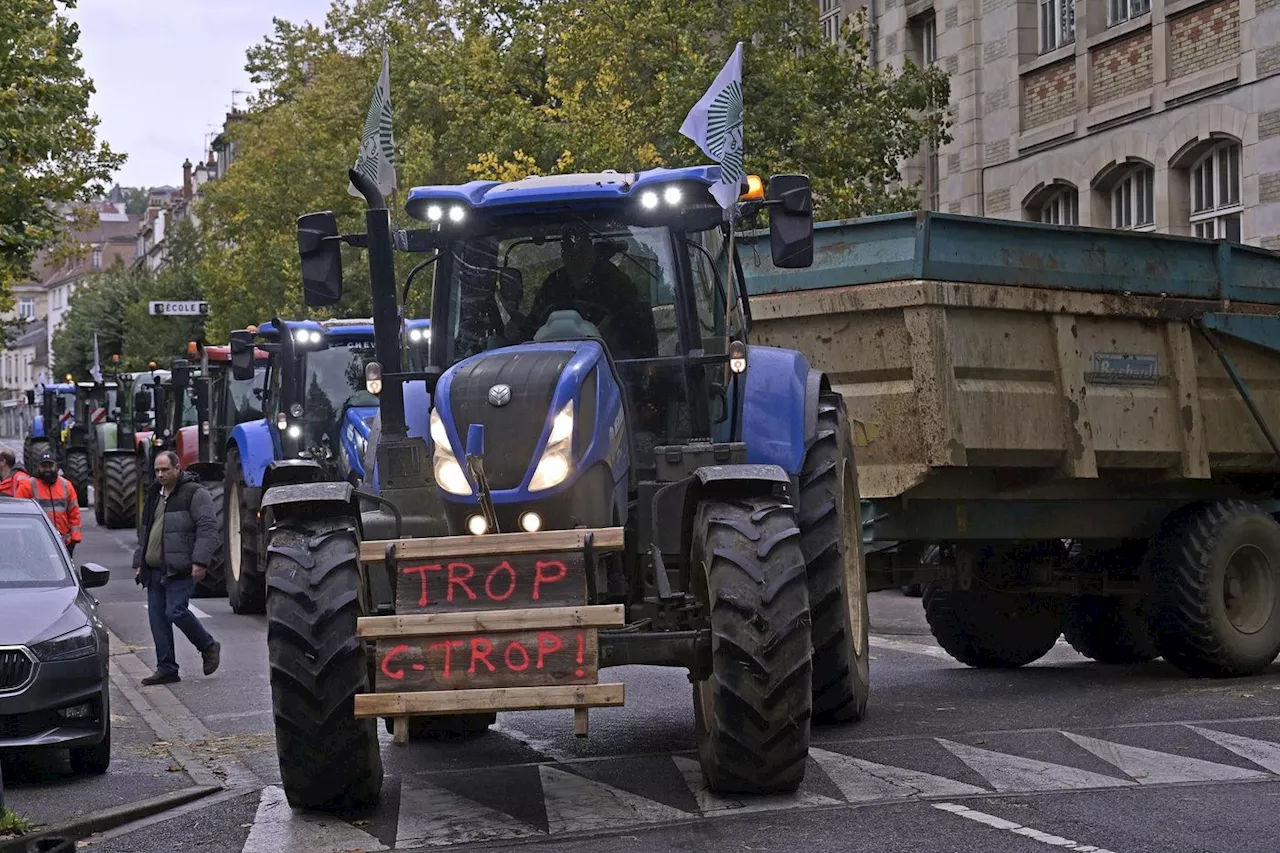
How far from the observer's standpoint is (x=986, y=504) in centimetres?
Result: 1204

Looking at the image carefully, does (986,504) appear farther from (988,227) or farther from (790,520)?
(790,520)

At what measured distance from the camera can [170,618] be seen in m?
14.5

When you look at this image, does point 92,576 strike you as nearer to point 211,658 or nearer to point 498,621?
point 211,658

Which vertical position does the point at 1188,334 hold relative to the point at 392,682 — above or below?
above

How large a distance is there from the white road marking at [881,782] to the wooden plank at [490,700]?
53.5 inches

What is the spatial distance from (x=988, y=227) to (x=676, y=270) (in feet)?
10.1

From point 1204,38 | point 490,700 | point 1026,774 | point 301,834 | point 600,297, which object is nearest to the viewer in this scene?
point 490,700

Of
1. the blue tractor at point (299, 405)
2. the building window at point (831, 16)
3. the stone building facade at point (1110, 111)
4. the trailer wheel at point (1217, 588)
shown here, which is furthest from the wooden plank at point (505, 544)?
the building window at point (831, 16)

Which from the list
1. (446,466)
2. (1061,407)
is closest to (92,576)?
(446,466)

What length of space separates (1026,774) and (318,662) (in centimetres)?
315

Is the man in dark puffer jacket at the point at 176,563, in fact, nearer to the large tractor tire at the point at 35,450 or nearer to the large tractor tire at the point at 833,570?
the large tractor tire at the point at 833,570

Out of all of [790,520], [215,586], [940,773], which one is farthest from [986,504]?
[215,586]

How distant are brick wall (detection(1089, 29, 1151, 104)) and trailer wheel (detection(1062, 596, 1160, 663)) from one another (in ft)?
41.6

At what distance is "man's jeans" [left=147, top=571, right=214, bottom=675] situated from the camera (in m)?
14.4
